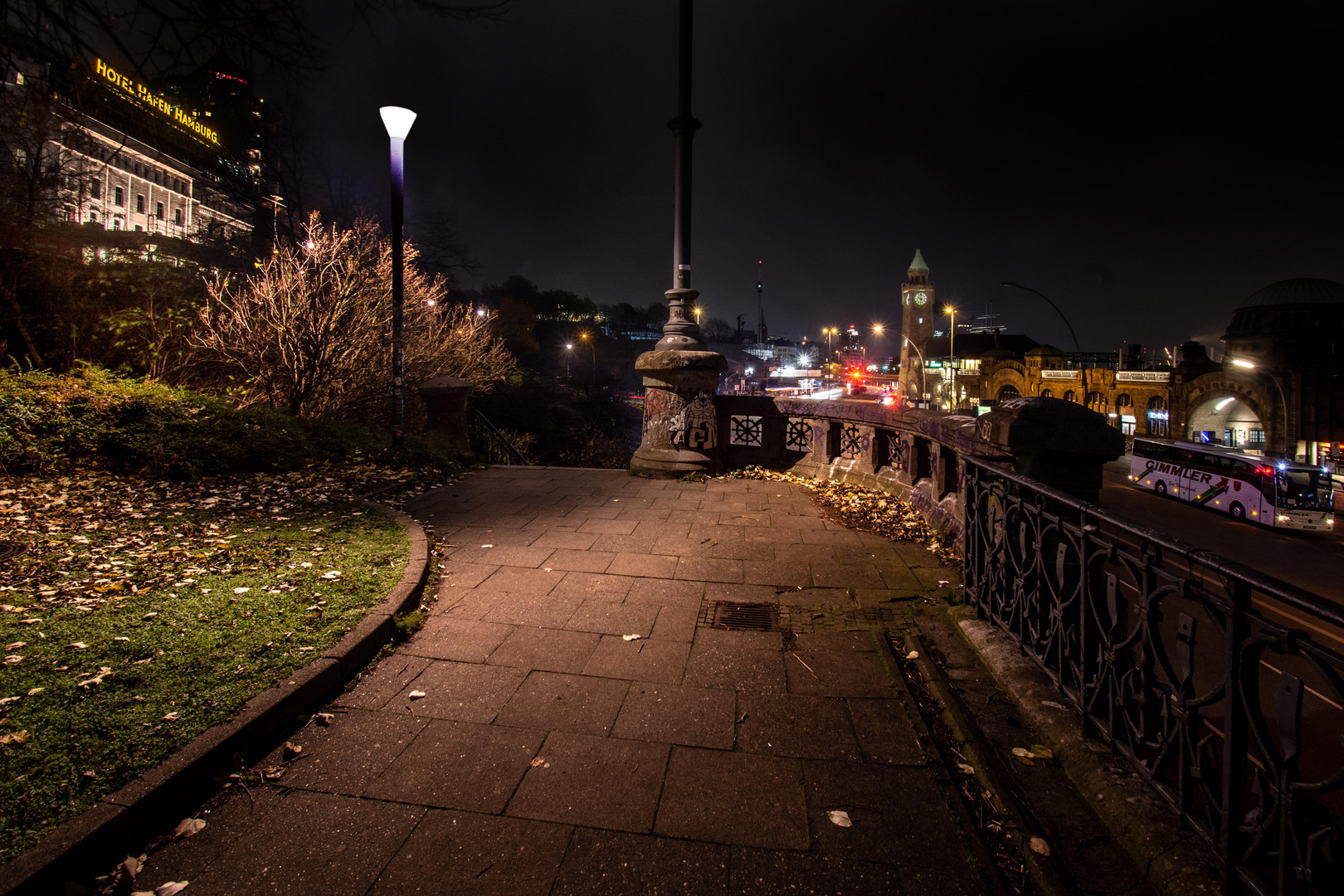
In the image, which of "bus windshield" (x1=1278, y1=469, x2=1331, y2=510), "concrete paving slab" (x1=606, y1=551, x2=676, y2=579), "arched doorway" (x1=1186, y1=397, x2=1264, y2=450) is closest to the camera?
"concrete paving slab" (x1=606, y1=551, x2=676, y2=579)

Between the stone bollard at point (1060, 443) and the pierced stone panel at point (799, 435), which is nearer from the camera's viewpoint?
the stone bollard at point (1060, 443)

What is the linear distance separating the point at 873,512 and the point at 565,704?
456 centimetres

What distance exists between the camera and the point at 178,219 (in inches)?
2124

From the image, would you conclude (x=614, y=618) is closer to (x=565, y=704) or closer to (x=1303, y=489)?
(x=565, y=704)

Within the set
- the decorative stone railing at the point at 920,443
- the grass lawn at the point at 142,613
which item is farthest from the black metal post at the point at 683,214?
the grass lawn at the point at 142,613

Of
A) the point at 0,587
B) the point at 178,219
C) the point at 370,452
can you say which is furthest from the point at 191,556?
the point at 178,219

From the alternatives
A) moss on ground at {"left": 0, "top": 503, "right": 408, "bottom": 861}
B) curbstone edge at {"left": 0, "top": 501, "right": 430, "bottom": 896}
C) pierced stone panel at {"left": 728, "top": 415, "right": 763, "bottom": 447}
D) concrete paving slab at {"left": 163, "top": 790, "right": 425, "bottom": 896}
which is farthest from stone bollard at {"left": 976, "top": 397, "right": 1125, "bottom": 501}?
pierced stone panel at {"left": 728, "top": 415, "right": 763, "bottom": 447}

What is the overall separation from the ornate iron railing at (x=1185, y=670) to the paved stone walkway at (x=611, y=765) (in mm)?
725

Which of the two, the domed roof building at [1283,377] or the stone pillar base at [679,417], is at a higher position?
the domed roof building at [1283,377]

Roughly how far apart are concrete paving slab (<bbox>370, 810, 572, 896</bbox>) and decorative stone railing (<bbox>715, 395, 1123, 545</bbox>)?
9.79 feet

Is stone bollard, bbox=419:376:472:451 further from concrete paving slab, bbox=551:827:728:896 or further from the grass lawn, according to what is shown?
concrete paving slab, bbox=551:827:728:896

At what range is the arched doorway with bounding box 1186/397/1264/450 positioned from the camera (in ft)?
154

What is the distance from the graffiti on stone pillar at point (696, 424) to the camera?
839 cm

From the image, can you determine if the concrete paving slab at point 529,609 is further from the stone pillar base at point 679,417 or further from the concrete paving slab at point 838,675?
the stone pillar base at point 679,417
